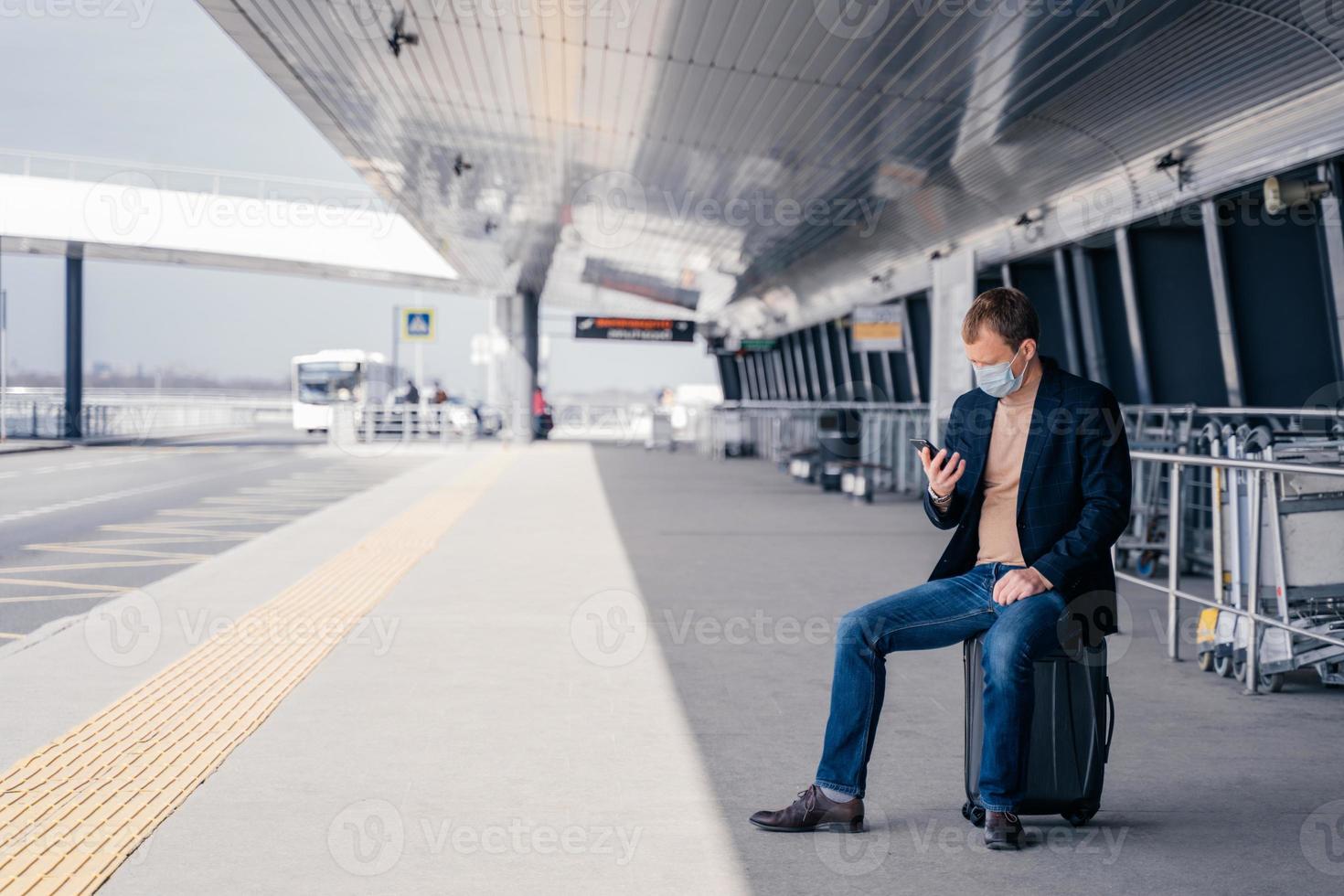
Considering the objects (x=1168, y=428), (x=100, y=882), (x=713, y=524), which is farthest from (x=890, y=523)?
(x=100, y=882)

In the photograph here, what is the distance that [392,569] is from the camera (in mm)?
8570

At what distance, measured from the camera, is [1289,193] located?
341 inches

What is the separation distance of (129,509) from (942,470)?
11794 mm

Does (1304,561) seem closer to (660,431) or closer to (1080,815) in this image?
(1080,815)

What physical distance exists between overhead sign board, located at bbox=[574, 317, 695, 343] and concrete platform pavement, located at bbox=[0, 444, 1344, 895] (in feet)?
68.4

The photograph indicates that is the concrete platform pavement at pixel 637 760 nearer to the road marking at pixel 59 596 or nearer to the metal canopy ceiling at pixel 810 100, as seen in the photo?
the road marking at pixel 59 596

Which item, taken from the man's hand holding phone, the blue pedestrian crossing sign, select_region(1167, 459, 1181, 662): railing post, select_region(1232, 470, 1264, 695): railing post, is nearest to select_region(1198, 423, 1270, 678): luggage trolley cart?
select_region(1232, 470, 1264, 695): railing post

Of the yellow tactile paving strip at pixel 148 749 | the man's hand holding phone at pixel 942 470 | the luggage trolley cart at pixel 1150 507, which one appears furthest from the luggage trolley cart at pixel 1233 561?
the yellow tactile paving strip at pixel 148 749

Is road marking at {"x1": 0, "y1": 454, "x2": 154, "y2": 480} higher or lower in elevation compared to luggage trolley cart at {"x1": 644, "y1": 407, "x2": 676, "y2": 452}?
lower

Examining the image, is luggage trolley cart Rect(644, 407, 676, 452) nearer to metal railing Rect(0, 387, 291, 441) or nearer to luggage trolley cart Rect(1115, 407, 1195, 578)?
metal railing Rect(0, 387, 291, 441)

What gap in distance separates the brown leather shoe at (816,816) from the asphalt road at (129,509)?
4299 millimetres

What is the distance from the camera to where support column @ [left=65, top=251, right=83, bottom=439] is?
95.1 ft

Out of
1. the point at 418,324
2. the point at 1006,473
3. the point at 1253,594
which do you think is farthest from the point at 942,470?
the point at 418,324

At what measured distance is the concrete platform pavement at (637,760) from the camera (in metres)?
3.12
